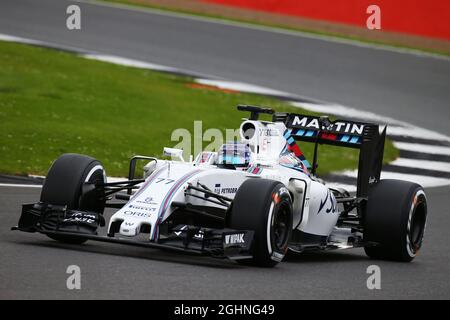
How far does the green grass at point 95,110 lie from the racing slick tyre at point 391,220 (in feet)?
16.1

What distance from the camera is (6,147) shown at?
14.8 metres

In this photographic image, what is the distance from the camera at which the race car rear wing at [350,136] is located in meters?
11.0

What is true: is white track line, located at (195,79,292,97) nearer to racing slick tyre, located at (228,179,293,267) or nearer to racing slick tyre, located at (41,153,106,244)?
racing slick tyre, located at (41,153,106,244)

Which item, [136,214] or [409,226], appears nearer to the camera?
[136,214]

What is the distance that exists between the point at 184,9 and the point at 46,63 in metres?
8.91

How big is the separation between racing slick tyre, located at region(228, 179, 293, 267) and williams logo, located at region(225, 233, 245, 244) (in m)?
0.11

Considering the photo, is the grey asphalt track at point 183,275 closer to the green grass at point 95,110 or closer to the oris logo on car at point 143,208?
the oris logo on car at point 143,208

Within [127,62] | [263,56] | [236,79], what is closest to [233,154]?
[236,79]

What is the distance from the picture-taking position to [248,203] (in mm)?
9031

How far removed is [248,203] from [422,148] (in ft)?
31.9

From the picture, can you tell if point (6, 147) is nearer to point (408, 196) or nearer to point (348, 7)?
point (408, 196)

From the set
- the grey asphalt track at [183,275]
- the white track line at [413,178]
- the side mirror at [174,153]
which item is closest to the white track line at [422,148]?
the white track line at [413,178]

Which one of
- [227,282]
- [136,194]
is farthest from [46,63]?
[227,282]

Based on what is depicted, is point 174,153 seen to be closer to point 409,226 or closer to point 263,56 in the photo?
point 409,226
